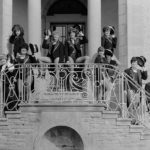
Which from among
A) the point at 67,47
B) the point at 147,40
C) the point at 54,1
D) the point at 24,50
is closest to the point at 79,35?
the point at 67,47

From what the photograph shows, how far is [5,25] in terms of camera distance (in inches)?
902

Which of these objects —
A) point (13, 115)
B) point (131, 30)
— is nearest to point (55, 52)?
point (13, 115)

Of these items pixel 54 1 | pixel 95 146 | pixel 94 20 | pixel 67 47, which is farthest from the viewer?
A: pixel 54 1

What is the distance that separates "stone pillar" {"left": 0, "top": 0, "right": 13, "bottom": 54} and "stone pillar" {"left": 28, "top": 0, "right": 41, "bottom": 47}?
0.85 m

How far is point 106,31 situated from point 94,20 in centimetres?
111

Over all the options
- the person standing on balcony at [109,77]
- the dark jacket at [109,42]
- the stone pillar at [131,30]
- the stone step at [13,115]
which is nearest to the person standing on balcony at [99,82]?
the person standing on balcony at [109,77]

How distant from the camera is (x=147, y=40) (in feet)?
78.8

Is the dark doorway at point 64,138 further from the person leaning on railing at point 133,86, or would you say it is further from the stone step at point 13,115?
the person leaning on railing at point 133,86

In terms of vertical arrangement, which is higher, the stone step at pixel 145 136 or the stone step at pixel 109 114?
the stone step at pixel 109 114

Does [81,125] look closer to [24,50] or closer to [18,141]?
[18,141]

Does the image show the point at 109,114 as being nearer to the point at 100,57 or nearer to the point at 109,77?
the point at 109,77

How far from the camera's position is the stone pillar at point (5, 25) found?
2288 centimetres

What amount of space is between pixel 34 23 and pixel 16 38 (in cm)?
134

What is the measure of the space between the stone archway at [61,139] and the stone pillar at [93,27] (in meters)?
5.07
